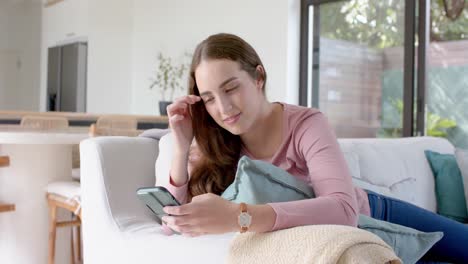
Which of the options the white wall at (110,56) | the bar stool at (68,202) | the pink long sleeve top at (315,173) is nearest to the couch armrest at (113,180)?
the pink long sleeve top at (315,173)

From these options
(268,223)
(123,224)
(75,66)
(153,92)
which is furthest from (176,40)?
(268,223)

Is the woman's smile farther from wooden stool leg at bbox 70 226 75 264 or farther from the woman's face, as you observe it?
wooden stool leg at bbox 70 226 75 264

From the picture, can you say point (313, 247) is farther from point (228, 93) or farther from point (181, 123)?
point (181, 123)

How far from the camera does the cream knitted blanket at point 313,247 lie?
947 mm

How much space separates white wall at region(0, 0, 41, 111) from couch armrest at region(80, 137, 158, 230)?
8.42 m

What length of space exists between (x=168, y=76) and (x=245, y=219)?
578 centimetres

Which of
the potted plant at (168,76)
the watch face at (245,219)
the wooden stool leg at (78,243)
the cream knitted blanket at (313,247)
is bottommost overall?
the wooden stool leg at (78,243)

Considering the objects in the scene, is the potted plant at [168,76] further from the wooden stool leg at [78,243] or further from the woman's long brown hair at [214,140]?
the woman's long brown hair at [214,140]

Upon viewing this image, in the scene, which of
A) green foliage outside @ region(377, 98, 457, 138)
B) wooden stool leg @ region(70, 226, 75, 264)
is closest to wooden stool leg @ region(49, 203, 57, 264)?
wooden stool leg @ region(70, 226, 75, 264)

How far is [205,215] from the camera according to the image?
1048mm

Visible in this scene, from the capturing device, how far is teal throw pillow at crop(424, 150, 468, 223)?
2484 mm

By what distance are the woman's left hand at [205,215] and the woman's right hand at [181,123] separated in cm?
49

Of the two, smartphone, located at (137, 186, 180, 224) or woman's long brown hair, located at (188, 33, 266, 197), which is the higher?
woman's long brown hair, located at (188, 33, 266, 197)

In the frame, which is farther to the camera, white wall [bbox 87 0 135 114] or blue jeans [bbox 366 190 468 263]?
white wall [bbox 87 0 135 114]
